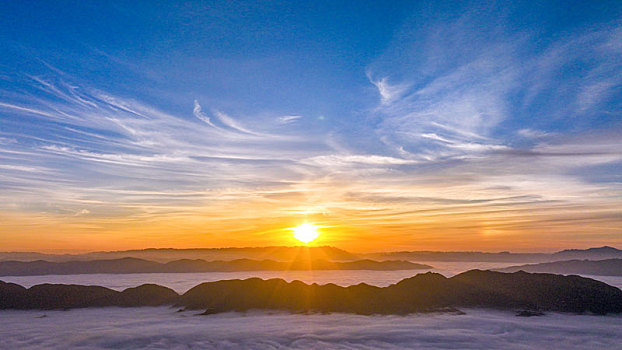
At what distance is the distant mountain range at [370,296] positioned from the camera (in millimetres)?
48562

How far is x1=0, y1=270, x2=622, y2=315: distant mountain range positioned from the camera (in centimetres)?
4856

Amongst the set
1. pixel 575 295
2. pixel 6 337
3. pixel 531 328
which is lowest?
pixel 6 337

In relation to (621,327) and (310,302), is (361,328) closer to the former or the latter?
(310,302)

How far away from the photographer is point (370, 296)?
51.9m

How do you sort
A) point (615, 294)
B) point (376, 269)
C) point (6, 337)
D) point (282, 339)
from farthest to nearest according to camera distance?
point (376, 269) → point (615, 294) → point (6, 337) → point (282, 339)

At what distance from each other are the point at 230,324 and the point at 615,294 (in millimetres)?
42439

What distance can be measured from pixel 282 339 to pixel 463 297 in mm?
26995

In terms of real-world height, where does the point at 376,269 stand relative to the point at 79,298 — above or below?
above

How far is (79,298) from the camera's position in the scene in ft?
189

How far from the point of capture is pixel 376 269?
198750 millimetres

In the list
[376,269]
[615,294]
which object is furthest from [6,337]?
[376,269]

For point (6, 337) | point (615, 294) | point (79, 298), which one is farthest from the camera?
point (79, 298)

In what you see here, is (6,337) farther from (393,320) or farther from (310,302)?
(393,320)

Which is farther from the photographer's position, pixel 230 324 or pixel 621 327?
pixel 230 324
